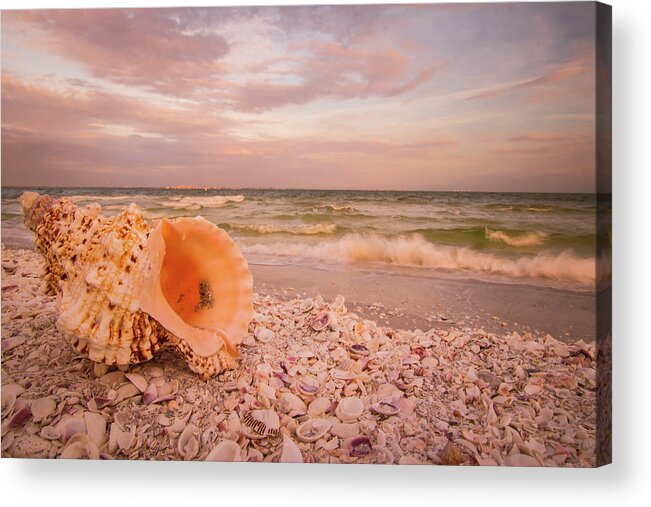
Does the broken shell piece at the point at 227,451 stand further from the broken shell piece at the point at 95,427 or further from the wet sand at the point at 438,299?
the wet sand at the point at 438,299

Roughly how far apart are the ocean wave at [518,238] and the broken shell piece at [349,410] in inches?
39.9

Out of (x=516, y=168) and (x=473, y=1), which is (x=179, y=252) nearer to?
(x=516, y=168)

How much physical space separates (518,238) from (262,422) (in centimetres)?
150

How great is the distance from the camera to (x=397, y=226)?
239 cm

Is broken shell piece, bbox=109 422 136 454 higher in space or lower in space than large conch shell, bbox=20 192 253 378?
lower

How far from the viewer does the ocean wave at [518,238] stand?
7.56ft

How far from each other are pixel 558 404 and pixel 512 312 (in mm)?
466

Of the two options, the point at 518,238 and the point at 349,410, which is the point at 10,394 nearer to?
the point at 349,410

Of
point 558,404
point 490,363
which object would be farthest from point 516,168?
point 558,404

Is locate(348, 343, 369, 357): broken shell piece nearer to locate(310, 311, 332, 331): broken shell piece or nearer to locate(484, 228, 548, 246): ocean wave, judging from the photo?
locate(310, 311, 332, 331): broken shell piece

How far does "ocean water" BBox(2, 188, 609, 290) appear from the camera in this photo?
2.28 meters

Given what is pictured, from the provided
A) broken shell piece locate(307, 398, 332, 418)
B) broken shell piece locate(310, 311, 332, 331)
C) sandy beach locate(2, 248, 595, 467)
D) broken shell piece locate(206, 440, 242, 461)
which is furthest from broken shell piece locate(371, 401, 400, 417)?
broken shell piece locate(206, 440, 242, 461)

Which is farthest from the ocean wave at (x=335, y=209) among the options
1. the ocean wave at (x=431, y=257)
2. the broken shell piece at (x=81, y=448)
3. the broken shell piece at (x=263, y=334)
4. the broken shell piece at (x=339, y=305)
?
the broken shell piece at (x=81, y=448)

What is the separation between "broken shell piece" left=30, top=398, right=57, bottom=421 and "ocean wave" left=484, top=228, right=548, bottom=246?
226 cm
